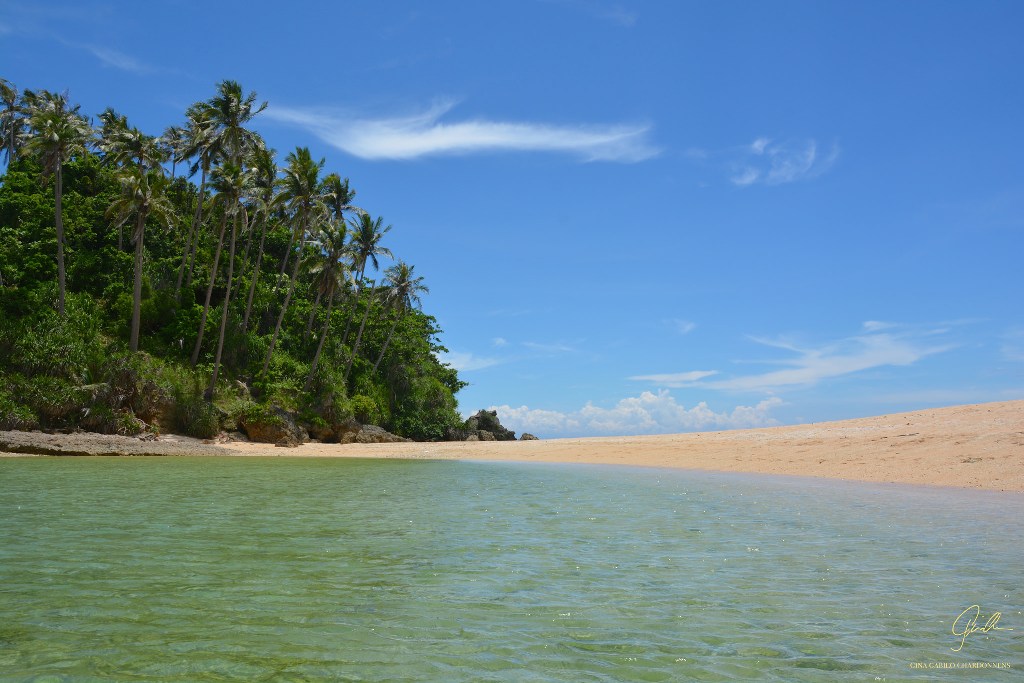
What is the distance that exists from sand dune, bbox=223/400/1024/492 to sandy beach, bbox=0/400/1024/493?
0.12 feet

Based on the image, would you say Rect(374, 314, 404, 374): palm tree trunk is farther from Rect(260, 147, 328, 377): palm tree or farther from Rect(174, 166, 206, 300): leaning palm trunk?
Rect(174, 166, 206, 300): leaning palm trunk

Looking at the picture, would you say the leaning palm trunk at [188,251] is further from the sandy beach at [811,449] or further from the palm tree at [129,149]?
the sandy beach at [811,449]

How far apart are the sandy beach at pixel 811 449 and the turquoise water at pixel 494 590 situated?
824 centimetres

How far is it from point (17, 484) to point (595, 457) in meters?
26.6

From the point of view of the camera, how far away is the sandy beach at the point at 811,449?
828 inches

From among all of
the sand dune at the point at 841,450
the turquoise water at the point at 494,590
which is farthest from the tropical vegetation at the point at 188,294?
the turquoise water at the point at 494,590

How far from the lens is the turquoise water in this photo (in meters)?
4.75

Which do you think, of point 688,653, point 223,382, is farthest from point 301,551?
point 223,382

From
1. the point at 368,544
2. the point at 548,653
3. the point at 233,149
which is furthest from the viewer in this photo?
the point at 233,149

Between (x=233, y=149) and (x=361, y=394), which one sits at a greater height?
(x=233, y=149)

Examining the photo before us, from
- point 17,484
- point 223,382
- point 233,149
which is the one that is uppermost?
point 233,149

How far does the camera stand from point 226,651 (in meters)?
4.84

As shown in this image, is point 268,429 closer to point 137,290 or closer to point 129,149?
point 137,290

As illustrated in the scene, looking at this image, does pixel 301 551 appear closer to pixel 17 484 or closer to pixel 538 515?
pixel 538 515
